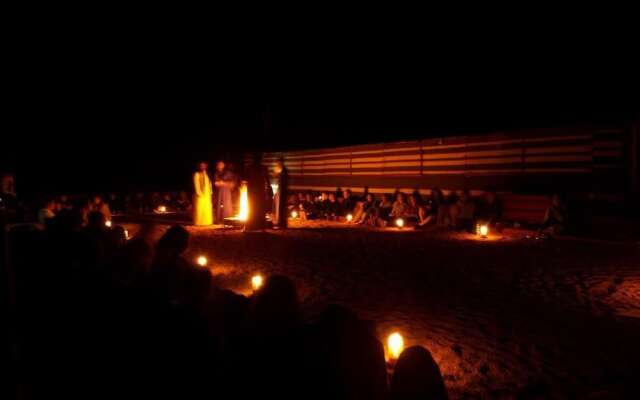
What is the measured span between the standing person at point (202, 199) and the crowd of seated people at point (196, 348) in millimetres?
12303

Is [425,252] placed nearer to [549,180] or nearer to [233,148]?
[549,180]

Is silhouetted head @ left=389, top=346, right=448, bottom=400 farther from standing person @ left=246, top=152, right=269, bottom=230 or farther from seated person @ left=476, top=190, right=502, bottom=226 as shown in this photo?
seated person @ left=476, top=190, right=502, bottom=226

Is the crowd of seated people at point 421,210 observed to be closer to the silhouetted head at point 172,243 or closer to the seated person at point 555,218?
the seated person at point 555,218

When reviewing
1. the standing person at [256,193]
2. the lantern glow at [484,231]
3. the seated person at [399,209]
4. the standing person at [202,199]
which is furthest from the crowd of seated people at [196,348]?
the standing person at [202,199]

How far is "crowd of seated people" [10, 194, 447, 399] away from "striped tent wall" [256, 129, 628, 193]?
1193 cm

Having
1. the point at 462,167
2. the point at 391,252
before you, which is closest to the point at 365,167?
the point at 462,167

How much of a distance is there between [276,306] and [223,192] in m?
14.4

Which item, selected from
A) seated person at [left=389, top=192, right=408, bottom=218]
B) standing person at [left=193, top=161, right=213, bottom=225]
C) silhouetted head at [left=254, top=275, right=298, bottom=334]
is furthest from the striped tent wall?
silhouetted head at [left=254, top=275, right=298, bottom=334]

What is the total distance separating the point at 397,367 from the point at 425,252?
8.18 meters

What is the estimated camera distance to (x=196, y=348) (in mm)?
2422

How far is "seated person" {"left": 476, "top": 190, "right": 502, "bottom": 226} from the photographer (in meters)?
13.5

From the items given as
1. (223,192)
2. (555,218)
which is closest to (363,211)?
(223,192)

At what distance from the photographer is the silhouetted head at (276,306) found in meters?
2.55

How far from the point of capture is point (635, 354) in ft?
14.6
